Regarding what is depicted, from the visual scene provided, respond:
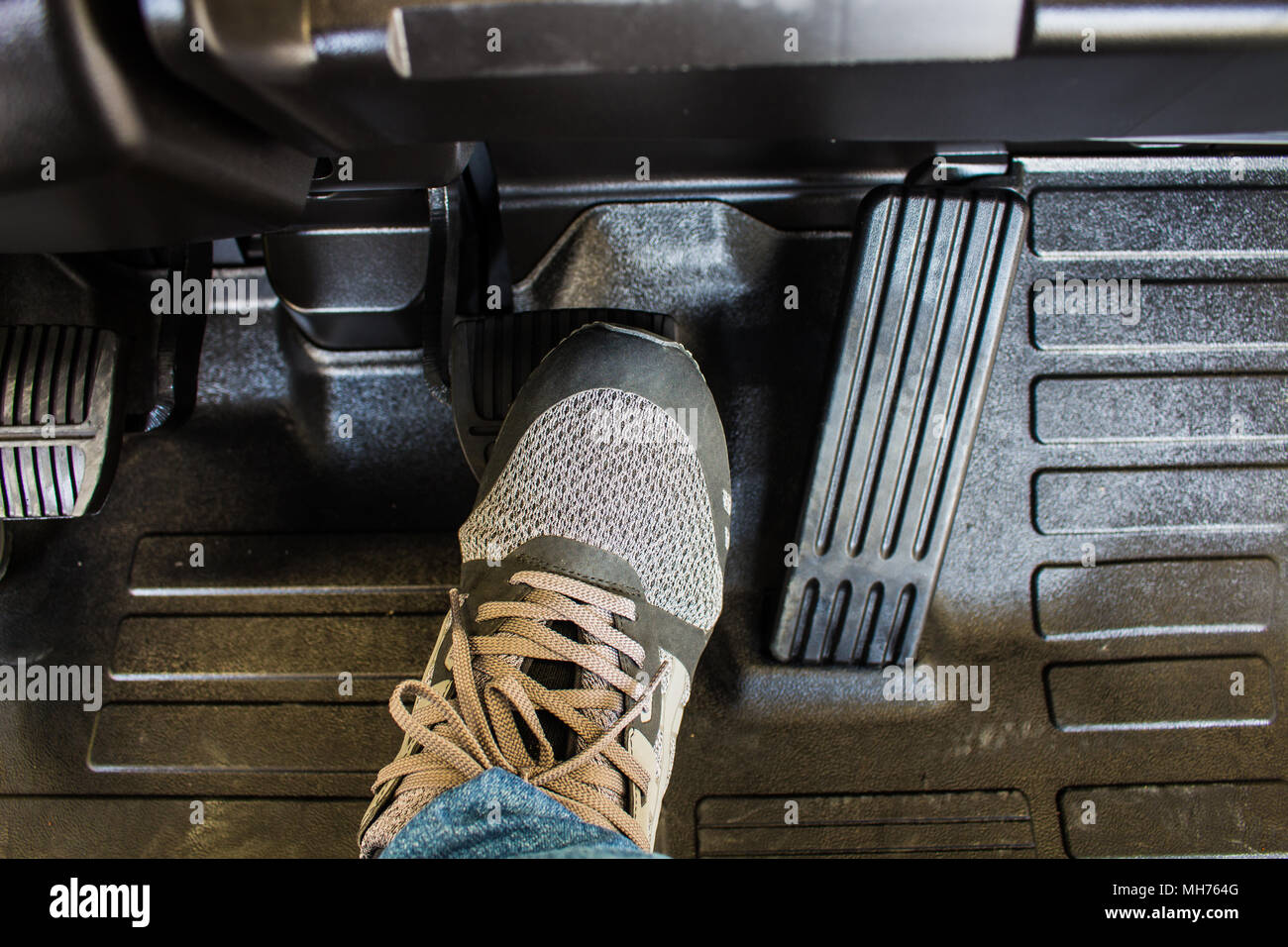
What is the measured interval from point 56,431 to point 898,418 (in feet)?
2.69

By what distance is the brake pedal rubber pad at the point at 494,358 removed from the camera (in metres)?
0.87

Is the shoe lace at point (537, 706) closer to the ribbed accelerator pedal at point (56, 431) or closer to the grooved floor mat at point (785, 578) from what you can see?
the grooved floor mat at point (785, 578)

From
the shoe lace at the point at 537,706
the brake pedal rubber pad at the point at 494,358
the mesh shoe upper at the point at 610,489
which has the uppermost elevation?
the brake pedal rubber pad at the point at 494,358

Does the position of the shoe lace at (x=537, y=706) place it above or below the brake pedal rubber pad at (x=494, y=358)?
below

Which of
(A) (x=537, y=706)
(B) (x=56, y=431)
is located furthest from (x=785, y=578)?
(B) (x=56, y=431)

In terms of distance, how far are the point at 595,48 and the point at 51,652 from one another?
0.93m

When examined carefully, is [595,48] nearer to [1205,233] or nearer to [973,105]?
[973,105]

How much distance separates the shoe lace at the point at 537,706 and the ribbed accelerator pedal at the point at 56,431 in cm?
41

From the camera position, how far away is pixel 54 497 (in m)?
0.88

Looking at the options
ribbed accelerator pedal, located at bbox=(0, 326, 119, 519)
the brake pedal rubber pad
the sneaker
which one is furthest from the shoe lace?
ribbed accelerator pedal, located at bbox=(0, 326, 119, 519)

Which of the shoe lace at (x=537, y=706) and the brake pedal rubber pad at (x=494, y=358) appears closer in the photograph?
the shoe lace at (x=537, y=706)

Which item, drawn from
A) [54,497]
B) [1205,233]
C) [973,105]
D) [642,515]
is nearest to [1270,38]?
[973,105]

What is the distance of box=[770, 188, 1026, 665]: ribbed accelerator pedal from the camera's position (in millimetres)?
840

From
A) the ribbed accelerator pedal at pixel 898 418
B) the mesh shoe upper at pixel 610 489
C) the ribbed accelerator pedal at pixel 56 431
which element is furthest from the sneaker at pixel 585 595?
the ribbed accelerator pedal at pixel 56 431
